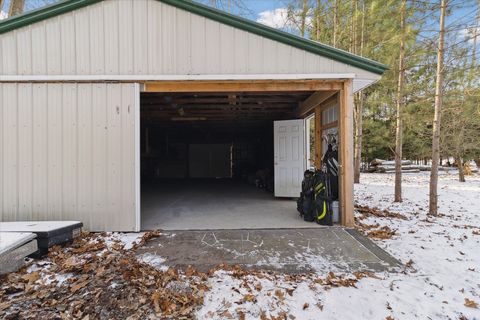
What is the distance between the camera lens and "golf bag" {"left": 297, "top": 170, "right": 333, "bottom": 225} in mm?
4184

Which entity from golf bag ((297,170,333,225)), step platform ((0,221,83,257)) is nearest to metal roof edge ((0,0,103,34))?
step platform ((0,221,83,257))

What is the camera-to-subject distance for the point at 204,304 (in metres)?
2.11

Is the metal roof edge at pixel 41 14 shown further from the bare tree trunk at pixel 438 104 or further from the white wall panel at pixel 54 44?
the bare tree trunk at pixel 438 104

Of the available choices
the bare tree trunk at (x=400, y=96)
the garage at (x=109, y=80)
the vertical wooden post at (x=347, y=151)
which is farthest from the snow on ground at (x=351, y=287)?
the bare tree trunk at (x=400, y=96)

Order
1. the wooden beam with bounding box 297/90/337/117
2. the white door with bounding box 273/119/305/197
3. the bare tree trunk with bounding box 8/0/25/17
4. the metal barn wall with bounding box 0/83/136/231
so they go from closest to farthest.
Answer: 1. the metal barn wall with bounding box 0/83/136/231
2. the wooden beam with bounding box 297/90/337/117
3. the white door with bounding box 273/119/305/197
4. the bare tree trunk with bounding box 8/0/25/17

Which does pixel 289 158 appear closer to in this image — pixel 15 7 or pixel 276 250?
pixel 276 250

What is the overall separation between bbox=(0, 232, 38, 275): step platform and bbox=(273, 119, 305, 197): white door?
4.96 meters

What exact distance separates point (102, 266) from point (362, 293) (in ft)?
8.51

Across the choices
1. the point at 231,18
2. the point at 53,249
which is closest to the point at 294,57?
the point at 231,18

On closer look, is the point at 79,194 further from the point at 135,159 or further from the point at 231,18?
the point at 231,18

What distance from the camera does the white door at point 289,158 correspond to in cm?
643

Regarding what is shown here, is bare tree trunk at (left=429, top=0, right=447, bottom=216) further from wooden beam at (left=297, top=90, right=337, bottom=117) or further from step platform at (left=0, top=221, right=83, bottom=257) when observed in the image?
step platform at (left=0, top=221, right=83, bottom=257)

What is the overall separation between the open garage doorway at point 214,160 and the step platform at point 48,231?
100cm

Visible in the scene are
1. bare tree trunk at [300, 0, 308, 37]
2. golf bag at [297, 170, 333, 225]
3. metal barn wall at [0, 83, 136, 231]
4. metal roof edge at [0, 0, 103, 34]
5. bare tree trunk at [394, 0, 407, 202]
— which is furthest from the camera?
bare tree trunk at [300, 0, 308, 37]
